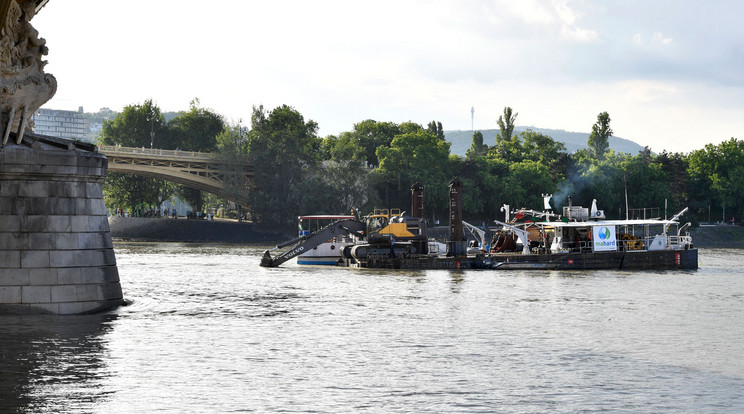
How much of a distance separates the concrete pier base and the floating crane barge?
114 feet

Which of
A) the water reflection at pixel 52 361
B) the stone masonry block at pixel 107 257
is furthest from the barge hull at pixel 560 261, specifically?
the stone masonry block at pixel 107 257

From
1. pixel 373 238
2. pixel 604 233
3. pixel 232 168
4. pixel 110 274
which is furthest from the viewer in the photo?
pixel 232 168

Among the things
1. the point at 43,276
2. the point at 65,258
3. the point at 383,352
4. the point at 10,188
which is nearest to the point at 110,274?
the point at 65,258

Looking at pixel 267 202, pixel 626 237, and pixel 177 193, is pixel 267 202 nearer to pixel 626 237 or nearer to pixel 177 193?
pixel 177 193

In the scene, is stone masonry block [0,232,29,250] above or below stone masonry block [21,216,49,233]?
below

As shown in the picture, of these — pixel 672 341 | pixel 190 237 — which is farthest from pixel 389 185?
pixel 672 341

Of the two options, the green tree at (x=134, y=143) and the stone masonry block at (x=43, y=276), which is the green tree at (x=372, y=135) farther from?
the stone masonry block at (x=43, y=276)

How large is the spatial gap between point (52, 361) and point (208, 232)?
3700 inches

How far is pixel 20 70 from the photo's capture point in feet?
99.2

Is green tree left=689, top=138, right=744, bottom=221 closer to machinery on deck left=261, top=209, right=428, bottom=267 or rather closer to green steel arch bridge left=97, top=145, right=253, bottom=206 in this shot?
green steel arch bridge left=97, top=145, right=253, bottom=206

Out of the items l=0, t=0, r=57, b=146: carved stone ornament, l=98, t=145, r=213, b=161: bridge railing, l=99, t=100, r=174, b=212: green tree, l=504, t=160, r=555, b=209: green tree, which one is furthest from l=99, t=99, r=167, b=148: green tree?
l=0, t=0, r=57, b=146: carved stone ornament

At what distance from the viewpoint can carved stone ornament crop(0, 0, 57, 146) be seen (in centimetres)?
2948

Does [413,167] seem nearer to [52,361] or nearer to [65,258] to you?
[65,258]

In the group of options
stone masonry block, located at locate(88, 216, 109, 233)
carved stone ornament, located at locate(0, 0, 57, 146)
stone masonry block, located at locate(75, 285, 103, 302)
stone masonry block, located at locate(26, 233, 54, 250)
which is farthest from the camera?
stone masonry block, located at locate(88, 216, 109, 233)
